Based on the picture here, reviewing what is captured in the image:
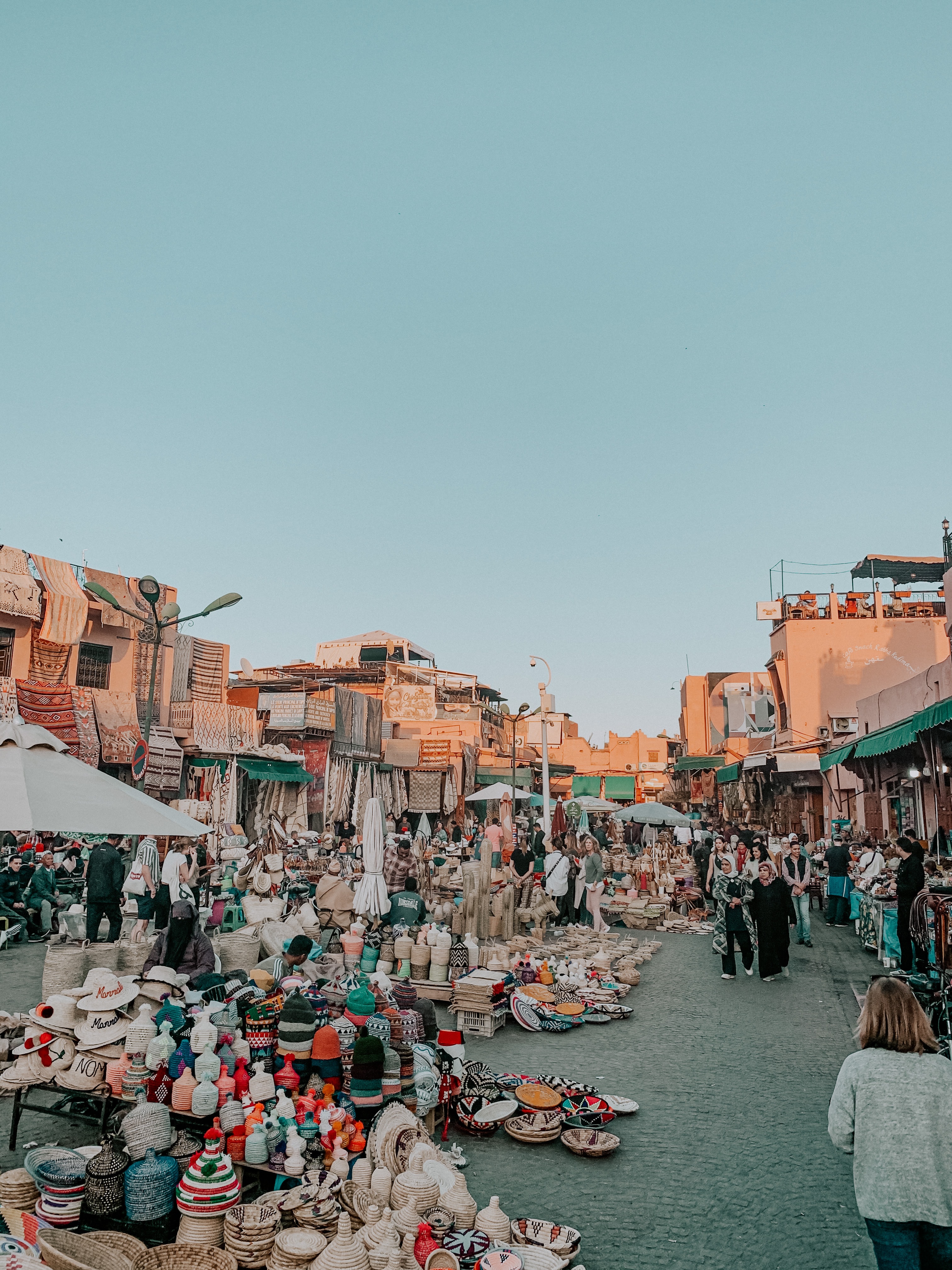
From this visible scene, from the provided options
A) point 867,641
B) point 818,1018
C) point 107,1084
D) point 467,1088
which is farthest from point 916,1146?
point 867,641

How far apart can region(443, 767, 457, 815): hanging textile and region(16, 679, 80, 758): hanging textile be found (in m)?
15.6

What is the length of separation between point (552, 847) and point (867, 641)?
16.8m

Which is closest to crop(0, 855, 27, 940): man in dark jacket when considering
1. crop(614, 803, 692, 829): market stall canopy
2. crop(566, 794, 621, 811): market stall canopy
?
crop(614, 803, 692, 829): market stall canopy

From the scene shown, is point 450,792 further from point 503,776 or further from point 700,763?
point 700,763

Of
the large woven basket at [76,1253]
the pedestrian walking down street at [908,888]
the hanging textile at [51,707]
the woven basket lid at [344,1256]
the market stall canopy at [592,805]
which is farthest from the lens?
the market stall canopy at [592,805]

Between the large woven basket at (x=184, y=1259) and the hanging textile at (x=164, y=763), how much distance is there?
17098mm

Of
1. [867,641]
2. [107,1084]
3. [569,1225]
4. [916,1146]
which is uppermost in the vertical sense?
[867,641]

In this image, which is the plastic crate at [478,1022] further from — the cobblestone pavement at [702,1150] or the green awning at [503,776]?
the green awning at [503,776]

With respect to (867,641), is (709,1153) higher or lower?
lower

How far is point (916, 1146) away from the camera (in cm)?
299

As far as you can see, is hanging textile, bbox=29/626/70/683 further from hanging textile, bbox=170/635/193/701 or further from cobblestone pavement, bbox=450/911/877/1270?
cobblestone pavement, bbox=450/911/877/1270

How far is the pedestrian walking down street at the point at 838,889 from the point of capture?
50.7 feet

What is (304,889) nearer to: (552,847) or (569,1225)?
(552,847)

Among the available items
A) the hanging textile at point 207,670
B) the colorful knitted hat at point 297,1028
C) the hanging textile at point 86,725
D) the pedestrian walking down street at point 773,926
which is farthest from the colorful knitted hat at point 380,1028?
the hanging textile at point 207,670
